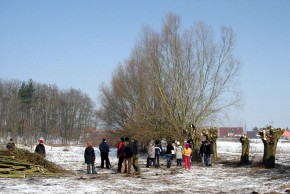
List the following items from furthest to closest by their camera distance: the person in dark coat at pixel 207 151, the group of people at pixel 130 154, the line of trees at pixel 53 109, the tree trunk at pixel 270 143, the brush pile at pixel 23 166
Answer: the line of trees at pixel 53 109
the person in dark coat at pixel 207 151
the tree trunk at pixel 270 143
the group of people at pixel 130 154
the brush pile at pixel 23 166

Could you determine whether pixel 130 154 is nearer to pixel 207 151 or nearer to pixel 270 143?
pixel 207 151

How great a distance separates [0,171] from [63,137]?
63266 millimetres

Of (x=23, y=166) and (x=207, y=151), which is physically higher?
(x=207, y=151)

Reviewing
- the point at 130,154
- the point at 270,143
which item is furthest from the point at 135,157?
the point at 270,143

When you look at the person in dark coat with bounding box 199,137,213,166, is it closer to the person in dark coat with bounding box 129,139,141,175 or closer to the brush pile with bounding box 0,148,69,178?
the person in dark coat with bounding box 129,139,141,175

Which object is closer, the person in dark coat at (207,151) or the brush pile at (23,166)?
the brush pile at (23,166)

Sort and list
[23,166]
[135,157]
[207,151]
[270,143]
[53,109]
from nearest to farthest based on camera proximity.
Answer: [23,166], [135,157], [270,143], [207,151], [53,109]

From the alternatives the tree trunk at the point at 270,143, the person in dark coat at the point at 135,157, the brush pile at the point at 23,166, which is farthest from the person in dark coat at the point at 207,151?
the brush pile at the point at 23,166

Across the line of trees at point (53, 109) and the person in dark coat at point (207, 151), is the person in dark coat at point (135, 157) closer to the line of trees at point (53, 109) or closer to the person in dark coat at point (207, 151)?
the person in dark coat at point (207, 151)

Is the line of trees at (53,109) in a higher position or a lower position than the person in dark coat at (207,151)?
higher

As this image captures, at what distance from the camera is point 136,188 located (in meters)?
13.7

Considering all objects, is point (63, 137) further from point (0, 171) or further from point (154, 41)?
point (0, 171)

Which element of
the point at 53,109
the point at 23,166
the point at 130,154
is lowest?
the point at 23,166

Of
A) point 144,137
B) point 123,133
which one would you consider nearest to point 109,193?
point 144,137
